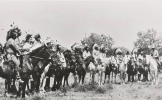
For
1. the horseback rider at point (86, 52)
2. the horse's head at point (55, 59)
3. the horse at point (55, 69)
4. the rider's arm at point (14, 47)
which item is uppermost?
the horseback rider at point (86, 52)

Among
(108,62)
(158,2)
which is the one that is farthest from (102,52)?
(158,2)

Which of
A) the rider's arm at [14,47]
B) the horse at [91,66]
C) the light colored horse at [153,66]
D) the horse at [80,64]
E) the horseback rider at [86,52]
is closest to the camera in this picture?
the rider's arm at [14,47]

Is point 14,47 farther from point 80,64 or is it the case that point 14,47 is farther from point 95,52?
point 95,52

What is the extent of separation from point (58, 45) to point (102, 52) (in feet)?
16.1

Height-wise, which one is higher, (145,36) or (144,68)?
(145,36)

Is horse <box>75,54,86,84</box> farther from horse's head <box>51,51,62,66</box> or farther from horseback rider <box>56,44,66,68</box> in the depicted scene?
horse's head <box>51,51,62,66</box>

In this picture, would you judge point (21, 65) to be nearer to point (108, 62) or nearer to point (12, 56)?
point (12, 56)

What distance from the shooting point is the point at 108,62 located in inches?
765

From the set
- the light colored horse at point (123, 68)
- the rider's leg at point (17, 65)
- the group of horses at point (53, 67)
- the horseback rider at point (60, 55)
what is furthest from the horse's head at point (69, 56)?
the rider's leg at point (17, 65)

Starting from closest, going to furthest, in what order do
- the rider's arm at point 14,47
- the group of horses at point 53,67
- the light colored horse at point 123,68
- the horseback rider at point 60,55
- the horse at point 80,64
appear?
the rider's arm at point 14,47, the group of horses at point 53,67, the horseback rider at point 60,55, the horse at point 80,64, the light colored horse at point 123,68

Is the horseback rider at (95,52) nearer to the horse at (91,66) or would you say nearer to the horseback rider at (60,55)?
the horse at (91,66)

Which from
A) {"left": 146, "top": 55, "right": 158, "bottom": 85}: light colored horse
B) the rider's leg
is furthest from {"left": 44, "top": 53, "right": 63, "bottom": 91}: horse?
{"left": 146, "top": 55, "right": 158, "bottom": 85}: light colored horse

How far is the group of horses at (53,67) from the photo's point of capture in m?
11.1

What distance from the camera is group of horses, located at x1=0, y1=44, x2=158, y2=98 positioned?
11086mm
